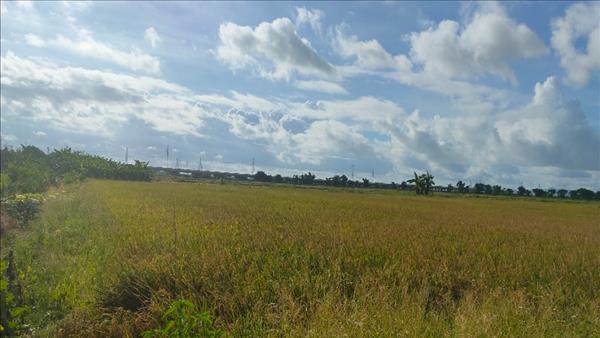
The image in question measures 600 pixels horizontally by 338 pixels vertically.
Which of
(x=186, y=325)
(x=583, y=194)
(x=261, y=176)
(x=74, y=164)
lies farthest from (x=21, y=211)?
(x=261, y=176)

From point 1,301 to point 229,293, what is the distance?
278 cm

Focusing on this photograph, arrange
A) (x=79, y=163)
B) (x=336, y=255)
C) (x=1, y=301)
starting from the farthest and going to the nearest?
(x=79, y=163) < (x=336, y=255) < (x=1, y=301)

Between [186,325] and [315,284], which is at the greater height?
[315,284]

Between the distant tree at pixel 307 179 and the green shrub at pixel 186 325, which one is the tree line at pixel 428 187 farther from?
the green shrub at pixel 186 325

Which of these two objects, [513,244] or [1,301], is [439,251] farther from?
[1,301]

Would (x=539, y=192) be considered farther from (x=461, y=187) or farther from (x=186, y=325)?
(x=186, y=325)

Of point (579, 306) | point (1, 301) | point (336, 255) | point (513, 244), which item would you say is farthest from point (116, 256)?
point (513, 244)

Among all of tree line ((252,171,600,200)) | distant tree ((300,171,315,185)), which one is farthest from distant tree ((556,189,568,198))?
distant tree ((300,171,315,185))

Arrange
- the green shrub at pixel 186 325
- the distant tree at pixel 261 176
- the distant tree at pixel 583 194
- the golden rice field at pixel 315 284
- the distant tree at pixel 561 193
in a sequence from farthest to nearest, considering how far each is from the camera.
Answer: the distant tree at pixel 261 176 → the distant tree at pixel 561 193 → the distant tree at pixel 583 194 → the golden rice field at pixel 315 284 → the green shrub at pixel 186 325

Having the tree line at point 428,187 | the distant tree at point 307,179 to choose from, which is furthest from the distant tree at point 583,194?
the distant tree at point 307,179

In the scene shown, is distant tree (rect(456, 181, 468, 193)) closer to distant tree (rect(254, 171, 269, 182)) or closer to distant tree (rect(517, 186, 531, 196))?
distant tree (rect(517, 186, 531, 196))

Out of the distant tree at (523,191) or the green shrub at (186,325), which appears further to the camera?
the distant tree at (523,191)

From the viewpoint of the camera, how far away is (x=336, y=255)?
27.2ft

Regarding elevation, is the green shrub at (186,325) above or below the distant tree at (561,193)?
below
